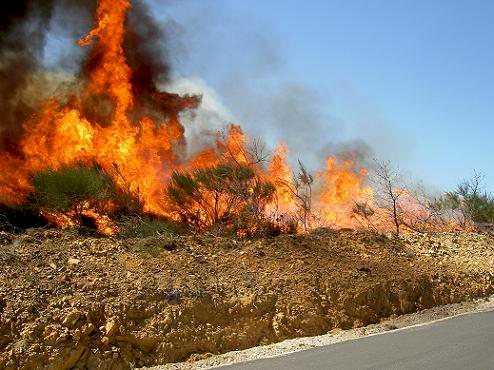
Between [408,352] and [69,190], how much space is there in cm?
1338

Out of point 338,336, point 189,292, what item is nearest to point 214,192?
point 189,292

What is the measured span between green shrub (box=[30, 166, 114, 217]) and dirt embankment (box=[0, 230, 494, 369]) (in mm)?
4990

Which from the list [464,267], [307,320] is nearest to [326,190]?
[464,267]

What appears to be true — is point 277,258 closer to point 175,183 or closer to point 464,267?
point 464,267

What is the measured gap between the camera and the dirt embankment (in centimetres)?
852

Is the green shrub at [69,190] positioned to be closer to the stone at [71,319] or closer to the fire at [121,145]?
the fire at [121,145]

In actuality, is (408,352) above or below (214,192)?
below

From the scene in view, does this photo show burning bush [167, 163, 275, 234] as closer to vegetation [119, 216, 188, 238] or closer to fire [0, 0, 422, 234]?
fire [0, 0, 422, 234]

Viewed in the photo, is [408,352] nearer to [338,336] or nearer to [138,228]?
[338,336]

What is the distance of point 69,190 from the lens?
17328 millimetres

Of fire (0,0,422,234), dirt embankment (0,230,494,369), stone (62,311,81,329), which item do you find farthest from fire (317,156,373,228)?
stone (62,311,81,329)

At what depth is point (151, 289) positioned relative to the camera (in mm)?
10031

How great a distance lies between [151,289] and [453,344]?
234 inches

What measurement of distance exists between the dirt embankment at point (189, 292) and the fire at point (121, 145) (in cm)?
809
